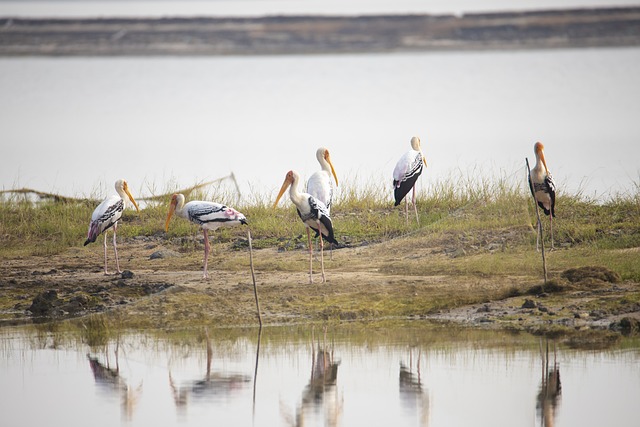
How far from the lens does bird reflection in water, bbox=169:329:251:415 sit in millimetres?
9312

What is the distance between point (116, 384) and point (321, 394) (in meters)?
1.86

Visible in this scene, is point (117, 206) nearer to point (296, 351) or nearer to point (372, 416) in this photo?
point (296, 351)

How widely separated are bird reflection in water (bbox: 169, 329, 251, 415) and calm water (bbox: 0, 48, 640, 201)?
522 cm

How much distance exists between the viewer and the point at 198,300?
11.9 metres

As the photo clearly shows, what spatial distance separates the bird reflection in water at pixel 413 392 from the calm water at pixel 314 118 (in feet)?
14.1

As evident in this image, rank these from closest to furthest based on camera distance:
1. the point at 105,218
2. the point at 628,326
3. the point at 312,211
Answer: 1. the point at 628,326
2. the point at 312,211
3. the point at 105,218

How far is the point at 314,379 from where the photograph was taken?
32.0 ft

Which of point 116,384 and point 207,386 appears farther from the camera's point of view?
point 116,384

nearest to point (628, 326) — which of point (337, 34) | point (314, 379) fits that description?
point (314, 379)

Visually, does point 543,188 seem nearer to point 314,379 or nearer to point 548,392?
point 548,392

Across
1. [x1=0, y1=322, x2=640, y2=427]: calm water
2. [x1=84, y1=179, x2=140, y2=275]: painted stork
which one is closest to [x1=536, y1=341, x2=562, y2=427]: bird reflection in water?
[x1=0, y1=322, x2=640, y2=427]: calm water

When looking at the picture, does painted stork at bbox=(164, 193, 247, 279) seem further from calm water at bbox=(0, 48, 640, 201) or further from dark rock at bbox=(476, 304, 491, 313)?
calm water at bbox=(0, 48, 640, 201)

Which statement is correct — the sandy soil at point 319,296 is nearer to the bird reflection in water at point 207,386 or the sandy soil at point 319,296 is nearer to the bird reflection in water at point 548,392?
the bird reflection in water at point 548,392

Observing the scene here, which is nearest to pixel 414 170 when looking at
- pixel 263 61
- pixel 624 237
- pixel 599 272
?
pixel 624 237
